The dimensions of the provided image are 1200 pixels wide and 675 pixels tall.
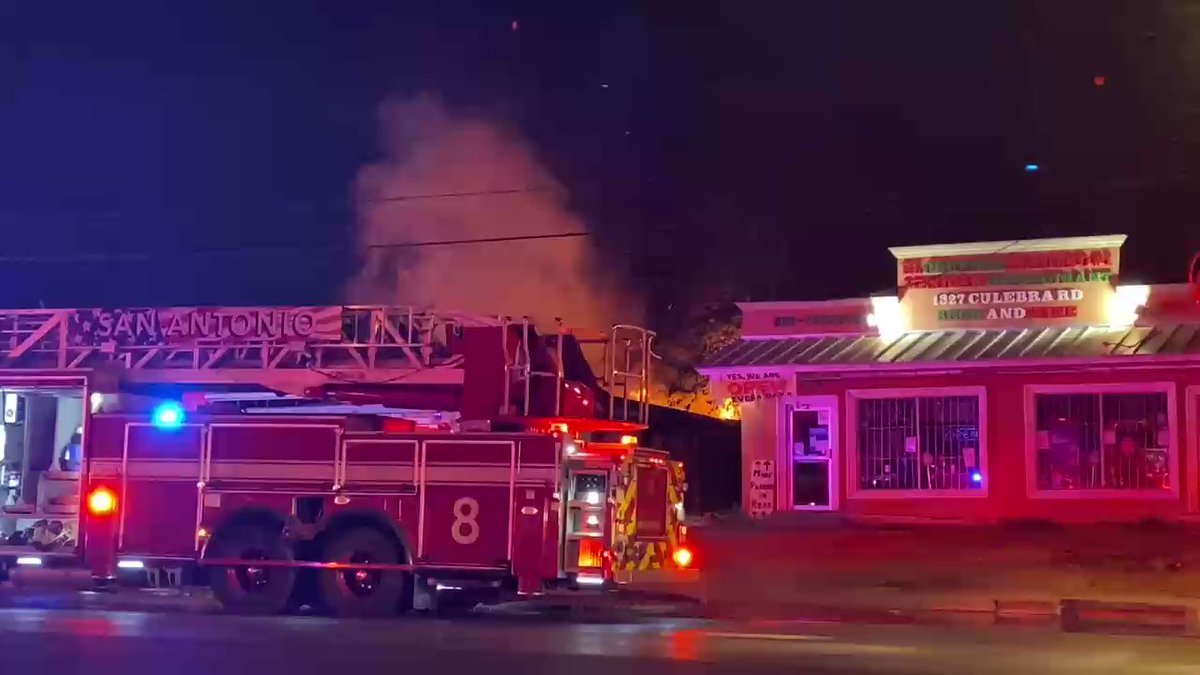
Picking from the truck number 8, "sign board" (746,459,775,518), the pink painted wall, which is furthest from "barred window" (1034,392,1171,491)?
the truck number 8

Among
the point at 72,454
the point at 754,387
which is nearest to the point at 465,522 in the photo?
the point at 72,454

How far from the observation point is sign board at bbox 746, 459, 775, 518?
2425 cm

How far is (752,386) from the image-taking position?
24.0 m

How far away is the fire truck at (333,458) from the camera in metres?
13.6

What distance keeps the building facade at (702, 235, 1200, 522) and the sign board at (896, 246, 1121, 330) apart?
0.02 metres

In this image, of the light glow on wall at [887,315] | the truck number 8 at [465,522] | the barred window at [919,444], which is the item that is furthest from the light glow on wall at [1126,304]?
the truck number 8 at [465,522]

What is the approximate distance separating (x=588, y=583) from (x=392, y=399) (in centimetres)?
306

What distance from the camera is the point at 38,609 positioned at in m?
14.5

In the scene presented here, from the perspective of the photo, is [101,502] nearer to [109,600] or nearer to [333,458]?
[109,600]

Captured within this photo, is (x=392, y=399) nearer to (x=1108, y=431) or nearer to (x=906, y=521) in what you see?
(x=906, y=521)

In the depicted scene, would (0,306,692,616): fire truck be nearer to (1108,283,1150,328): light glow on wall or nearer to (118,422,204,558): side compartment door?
(118,422,204,558): side compartment door

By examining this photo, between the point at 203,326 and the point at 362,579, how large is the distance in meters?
3.59

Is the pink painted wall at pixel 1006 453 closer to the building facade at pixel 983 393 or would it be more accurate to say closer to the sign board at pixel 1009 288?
the building facade at pixel 983 393

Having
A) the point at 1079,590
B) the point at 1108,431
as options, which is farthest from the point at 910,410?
the point at 1079,590
